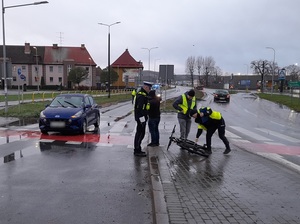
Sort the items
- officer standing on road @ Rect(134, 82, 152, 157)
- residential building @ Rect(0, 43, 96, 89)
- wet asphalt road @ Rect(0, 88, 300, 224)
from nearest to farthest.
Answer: wet asphalt road @ Rect(0, 88, 300, 224) → officer standing on road @ Rect(134, 82, 152, 157) → residential building @ Rect(0, 43, 96, 89)

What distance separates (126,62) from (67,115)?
87.3 m

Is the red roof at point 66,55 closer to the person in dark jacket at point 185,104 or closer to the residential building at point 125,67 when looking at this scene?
the residential building at point 125,67

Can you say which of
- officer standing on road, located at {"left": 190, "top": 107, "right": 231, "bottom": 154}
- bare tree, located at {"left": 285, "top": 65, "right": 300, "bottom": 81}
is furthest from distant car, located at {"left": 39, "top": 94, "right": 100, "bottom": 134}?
bare tree, located at {"left": 285, "top": 65, "right": 300, "bottom": 81}

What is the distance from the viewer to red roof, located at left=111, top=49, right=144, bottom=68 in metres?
96.4

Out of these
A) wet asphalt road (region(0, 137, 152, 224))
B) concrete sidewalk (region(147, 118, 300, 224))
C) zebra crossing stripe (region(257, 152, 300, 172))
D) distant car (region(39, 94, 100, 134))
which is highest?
distant car (region(39, 94, 100, 134))

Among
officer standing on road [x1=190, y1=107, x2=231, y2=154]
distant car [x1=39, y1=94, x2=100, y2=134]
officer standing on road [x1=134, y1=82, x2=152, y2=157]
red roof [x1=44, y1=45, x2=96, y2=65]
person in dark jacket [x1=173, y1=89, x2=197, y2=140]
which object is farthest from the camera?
red roof [x1=44, y1=45, x2=96, y2=65]

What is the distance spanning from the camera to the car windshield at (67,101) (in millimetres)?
12983

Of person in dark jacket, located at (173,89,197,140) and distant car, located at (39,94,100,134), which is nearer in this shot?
person in dark jacket, located at (173,89,197,140)

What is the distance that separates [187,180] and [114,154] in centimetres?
A: 329

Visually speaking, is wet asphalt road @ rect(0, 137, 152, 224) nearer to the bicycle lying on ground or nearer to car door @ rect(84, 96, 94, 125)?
the bicycle lying on ground

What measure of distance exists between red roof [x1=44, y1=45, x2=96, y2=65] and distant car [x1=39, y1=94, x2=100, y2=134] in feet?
252

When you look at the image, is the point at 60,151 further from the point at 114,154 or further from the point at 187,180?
the point at 187,180

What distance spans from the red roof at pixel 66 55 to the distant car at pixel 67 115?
76.9m

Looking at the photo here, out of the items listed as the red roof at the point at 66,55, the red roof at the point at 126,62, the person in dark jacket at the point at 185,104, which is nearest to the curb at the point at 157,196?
the person in dark jacket at the point at 185,104
